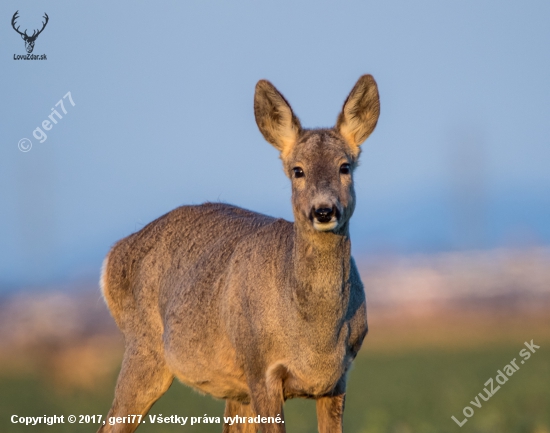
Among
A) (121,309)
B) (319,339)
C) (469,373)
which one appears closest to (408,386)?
(469,373)

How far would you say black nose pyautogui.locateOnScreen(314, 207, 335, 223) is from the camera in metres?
9.32

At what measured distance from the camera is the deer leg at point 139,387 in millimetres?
11742

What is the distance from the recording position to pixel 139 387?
11.7 m

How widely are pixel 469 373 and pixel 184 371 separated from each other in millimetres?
17224

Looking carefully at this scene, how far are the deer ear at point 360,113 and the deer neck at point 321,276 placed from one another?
104 centimetres

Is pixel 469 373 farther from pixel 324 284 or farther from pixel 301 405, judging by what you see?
pixel 324 284

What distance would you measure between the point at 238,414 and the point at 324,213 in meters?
3.19

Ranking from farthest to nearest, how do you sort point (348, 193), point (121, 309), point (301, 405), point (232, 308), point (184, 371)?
1. point (301, 405)
2. point (121, 309)
3. point (184, 371)
4. point (232, 308)
5. point (348, 193)

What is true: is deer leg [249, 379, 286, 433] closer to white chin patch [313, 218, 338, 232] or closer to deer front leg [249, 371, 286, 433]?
deer front leg [249, 371, 286, 433]

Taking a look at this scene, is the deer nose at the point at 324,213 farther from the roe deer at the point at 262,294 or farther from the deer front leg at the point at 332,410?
the deer front leg at the point at 332,410

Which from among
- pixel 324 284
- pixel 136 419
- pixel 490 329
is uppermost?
pixel 324 284

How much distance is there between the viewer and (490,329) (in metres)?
35.1

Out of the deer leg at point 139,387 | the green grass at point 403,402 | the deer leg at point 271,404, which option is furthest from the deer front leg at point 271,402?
the green grass at point 403,402

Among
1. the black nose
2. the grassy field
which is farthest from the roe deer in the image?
the grassy field
